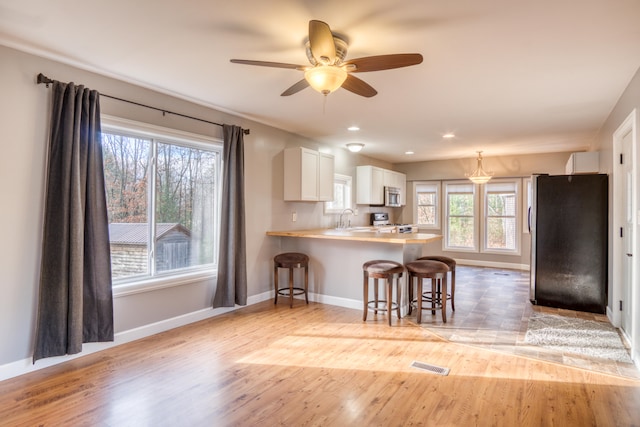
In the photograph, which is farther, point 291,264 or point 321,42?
point 291,264

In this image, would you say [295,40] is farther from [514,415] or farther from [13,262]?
[514,415]

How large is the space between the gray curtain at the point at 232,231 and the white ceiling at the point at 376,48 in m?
0.52

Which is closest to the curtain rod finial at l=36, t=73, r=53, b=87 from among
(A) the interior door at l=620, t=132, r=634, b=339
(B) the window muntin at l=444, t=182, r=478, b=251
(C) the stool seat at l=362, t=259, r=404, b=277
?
(C) the stool seat at l=362, t=259, r=404, b=277

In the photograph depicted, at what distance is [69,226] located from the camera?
9.40 feet

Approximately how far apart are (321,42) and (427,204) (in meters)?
7.16

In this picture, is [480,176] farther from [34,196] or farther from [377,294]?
[34,196]

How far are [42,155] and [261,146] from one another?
8.44 ft

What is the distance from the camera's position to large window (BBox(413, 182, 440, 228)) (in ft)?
28.1

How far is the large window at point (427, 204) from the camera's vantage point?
28.1ft

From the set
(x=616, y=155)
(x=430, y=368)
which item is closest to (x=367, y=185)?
(x=616, y=155)

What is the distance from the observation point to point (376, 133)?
18.3 feet

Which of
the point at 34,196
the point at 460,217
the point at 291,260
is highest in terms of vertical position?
the point at 34,196

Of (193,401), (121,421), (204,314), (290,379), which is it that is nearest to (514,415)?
(290,379)

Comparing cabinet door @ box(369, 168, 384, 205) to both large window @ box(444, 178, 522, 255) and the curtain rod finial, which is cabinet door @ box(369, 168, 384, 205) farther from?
the curtain rod finial
